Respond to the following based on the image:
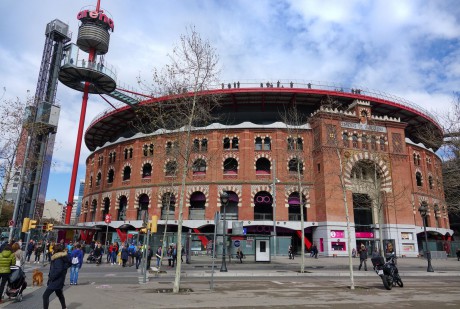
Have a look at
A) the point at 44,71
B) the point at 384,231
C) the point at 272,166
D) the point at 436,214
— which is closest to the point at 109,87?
the point at 44,71

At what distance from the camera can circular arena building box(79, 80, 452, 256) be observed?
1428 inches

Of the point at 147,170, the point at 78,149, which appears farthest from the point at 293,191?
the point at 78,149

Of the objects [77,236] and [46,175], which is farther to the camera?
[46,175]

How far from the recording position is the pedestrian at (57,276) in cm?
809

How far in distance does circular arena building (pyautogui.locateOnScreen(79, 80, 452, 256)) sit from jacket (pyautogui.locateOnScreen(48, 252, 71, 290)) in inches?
1009

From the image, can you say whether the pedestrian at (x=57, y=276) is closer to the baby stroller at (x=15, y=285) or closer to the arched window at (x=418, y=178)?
the baby stroller at (x=15, y=285)

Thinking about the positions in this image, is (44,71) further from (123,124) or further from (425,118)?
(425,118)

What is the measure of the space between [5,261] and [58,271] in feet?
9.50

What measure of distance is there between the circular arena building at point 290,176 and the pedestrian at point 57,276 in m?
25.6

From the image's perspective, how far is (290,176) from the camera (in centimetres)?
3709

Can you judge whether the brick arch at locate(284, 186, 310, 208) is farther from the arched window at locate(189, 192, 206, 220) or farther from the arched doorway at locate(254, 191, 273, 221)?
the arched window at locate(189, 192, 206, 220)

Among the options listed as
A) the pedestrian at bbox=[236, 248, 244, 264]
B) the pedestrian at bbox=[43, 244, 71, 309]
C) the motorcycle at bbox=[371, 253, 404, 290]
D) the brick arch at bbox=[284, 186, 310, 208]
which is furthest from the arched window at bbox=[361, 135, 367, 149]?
the pedestrian at bbox=[43, 244, 71, 309]

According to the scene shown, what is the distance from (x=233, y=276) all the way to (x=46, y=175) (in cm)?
6299

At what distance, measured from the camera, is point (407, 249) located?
124ft
